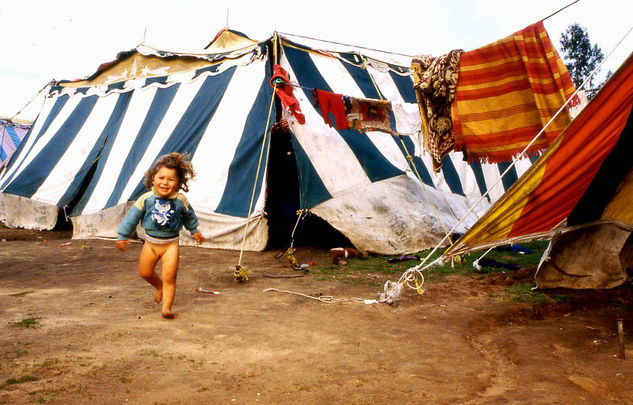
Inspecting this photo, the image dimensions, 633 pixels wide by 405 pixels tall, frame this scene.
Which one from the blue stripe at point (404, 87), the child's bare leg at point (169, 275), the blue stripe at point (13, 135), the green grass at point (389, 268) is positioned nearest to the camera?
the child's bare leg at point (169, 275)

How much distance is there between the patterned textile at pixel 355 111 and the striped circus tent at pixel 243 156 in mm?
146

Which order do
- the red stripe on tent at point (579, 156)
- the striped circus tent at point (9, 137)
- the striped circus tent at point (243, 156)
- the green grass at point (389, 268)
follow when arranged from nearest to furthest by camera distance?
the red stripe on tent at point (579, 156), the green grass at point (389, 268), the striped circus tent at point (243, 156), the striped circus tent at point (9, 137)

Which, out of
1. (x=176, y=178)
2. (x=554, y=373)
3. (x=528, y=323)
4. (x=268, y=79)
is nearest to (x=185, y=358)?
(x=176, y=178)

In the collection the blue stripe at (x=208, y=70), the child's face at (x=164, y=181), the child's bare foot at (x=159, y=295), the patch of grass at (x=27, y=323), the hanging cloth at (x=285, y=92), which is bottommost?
the patch of grass at (x=27, y=323)

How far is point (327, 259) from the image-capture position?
5559 millimetres

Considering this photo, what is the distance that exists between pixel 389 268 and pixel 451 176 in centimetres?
322

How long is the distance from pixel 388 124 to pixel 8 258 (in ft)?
14.9

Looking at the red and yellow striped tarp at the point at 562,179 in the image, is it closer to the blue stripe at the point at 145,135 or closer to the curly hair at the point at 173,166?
the curly hair at the point at 173,166

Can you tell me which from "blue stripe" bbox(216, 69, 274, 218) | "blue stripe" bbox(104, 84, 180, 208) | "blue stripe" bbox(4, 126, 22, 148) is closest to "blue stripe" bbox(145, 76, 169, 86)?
"blue stripe" bbox(104, 84, 180, 208)

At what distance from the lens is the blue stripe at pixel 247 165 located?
5.80m

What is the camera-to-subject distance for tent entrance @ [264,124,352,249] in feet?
19.9

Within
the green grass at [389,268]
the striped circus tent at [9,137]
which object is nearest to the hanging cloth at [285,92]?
the green grass at [389,268]

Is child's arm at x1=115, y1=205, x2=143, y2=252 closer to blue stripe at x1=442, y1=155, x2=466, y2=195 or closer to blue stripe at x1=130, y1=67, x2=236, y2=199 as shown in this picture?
blue stripe at x1=130, y1=67, x2=236, y2=199

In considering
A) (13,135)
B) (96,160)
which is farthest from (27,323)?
(13,135)
